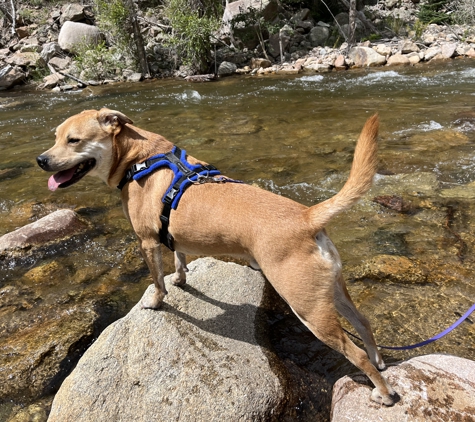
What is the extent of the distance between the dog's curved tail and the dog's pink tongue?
2.34 m

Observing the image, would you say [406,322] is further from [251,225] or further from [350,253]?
[251,225]

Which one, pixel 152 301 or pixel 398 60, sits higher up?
pixel 152 301

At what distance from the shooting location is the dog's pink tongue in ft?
A: 11.7

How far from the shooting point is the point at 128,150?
3777 millimetres

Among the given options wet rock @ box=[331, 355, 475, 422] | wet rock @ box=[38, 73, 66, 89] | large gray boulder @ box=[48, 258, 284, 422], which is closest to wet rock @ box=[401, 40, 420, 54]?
wet rock @ box=[38, 73, 66, 89]

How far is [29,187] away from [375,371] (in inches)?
297

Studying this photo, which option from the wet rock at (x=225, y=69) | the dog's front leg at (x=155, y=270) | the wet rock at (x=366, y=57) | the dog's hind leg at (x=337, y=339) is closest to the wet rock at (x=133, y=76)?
the wet rock at (x=225, y=69)

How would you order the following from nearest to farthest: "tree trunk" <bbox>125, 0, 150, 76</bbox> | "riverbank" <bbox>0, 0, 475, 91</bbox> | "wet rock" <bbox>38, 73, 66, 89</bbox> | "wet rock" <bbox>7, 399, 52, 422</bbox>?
"wet rock" <bbox>7, 399, 52, 422</bbox> → "riverbank" <bbox>0, 0, 475, 91</bbox> → "tree trunk" <bbox>125, 0, 150, 76</bbox> → "wet rock" <bbox>38, 73, 66, 89</bbox>

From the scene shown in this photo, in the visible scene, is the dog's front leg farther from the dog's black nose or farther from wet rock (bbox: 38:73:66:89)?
wet rock (bbox: 38:73:66:89)

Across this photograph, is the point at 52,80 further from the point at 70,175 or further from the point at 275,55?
the point at 70,175

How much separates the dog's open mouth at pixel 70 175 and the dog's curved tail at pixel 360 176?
7.32 ft

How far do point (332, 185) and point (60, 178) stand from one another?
4744mm

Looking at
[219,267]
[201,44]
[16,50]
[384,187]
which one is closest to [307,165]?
[384,187]

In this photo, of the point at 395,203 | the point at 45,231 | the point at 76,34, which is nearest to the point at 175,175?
the point at 45,231
